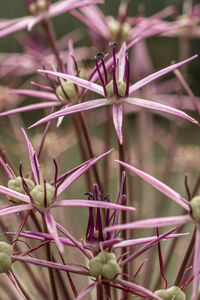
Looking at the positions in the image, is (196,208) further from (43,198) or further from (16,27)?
(16,27)

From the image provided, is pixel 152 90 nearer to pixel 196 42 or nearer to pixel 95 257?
pixel 95 257

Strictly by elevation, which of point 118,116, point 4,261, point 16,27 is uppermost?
point 16,27

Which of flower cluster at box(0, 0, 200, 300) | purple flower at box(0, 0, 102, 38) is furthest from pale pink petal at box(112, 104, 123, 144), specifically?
purple flower at box(0, 0, 102, 38)

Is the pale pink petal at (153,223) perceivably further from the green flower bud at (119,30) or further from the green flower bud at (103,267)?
the green flower bud at (119,30)

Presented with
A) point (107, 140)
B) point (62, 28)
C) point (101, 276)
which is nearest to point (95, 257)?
point (101, 276)

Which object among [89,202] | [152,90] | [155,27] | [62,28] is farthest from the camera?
[62,28]

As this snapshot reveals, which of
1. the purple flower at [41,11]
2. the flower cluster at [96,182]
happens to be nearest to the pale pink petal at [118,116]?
the flower cluster at [96,182]

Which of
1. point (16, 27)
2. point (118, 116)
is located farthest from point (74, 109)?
point (16, 27)

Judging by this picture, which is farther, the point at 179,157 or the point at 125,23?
the point at 179,157
